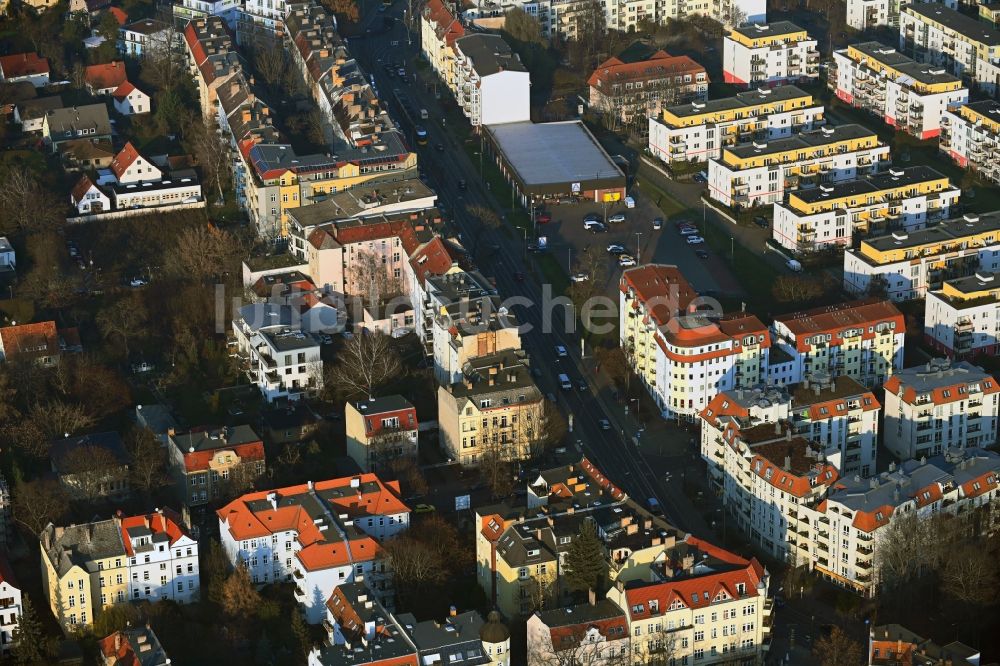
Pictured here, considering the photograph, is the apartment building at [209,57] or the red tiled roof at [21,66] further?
the red tiled roof at [21,66]

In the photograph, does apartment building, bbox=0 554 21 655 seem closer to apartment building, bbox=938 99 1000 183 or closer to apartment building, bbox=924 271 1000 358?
apartment building, bbox=924 271 1000 358

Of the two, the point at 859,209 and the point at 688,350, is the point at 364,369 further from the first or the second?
the point at 859,209

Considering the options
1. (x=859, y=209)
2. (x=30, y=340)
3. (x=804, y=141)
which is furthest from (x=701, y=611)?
(x=804, y=141)

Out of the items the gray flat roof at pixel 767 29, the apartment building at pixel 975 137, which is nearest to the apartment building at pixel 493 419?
the apartment building at pixel 975 137

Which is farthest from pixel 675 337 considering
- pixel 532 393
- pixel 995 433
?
pixel 995 433

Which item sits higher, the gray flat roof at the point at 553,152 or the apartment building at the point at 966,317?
the gray flat roof at the point at 553,152

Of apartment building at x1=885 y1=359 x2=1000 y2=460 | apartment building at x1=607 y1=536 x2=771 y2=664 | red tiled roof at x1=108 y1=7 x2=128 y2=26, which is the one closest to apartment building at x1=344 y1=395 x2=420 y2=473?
apartment building at x1=607 y1=536 x2=771 y2=664

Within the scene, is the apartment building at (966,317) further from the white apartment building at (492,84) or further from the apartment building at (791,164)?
the white apartment building at (492,84)
